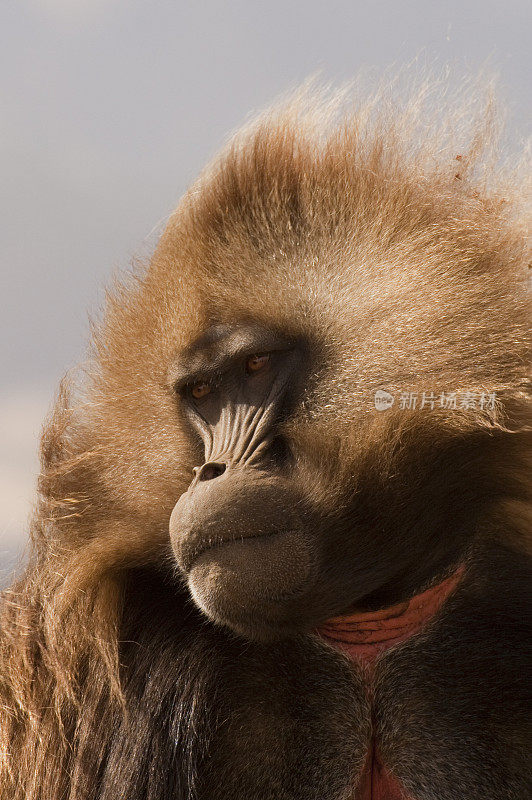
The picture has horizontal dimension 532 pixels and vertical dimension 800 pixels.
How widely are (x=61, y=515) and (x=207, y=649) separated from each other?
677 millimetres

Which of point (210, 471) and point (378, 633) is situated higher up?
point (210, 471)

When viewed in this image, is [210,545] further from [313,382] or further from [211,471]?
[313,382]

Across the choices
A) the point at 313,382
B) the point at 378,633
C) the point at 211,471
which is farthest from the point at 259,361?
the point at 378,633

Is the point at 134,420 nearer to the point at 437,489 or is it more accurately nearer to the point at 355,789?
the point at 437,489

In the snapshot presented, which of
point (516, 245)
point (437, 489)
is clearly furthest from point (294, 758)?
point (516, 245)

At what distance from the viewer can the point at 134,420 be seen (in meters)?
3.28

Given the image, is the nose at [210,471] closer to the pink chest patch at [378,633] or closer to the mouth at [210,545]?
the mouth at [210,545]

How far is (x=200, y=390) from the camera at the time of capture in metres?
3.07

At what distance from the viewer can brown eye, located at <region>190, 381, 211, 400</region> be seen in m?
3.04
